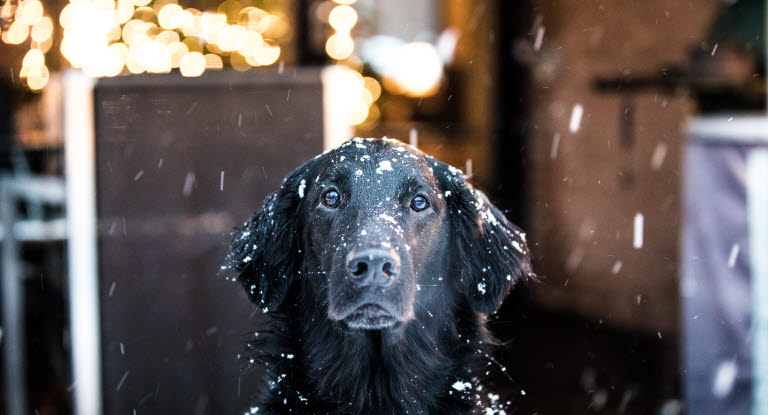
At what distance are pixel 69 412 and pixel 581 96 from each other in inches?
181

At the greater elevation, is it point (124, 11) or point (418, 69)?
point (124, 11)

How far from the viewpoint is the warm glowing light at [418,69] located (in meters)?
6.60

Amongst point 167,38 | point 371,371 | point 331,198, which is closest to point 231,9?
point 167,38

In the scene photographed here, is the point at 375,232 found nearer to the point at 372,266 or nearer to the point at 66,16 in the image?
the point at 372,266

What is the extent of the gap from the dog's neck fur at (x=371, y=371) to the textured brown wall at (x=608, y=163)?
3.69 metres

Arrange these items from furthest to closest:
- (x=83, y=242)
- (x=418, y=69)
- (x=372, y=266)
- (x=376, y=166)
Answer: (x=418, y=69)
(x=83, y=242)
(x=376, y=166)
(x=372, y=266)

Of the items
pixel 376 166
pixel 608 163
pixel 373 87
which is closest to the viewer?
pixel 376 166

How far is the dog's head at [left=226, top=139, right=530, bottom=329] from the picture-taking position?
164cm

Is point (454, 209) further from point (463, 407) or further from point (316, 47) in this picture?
point (316, 47)

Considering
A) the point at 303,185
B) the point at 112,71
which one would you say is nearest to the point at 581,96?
the point at 112,71

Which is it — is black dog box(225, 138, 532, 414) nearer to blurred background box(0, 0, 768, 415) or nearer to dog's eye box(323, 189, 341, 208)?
dog's eye box(323, 189, 341, 208)

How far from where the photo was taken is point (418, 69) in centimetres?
665

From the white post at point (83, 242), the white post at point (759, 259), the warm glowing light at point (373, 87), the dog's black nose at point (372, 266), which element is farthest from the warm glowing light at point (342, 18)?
the dog's black nose at point (372, 266)

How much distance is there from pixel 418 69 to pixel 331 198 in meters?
4.99
